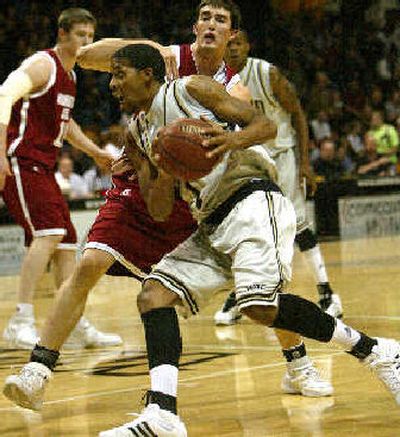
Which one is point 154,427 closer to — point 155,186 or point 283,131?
point 155,186

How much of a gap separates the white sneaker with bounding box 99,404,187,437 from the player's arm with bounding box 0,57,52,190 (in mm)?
2500

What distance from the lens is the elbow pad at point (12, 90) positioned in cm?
719

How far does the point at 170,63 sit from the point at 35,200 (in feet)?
7.40

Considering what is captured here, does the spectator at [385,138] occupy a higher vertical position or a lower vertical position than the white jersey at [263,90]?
lower

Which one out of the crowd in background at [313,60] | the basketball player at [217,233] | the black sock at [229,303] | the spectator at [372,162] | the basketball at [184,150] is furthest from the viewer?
the crowd in background at [313,60]

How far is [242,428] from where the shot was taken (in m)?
5.27

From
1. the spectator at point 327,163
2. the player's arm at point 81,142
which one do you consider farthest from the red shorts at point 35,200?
the spectator at point 327,163

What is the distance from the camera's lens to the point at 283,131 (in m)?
9.35

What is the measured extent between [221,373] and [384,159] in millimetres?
12712

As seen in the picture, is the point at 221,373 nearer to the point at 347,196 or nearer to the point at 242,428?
the point at 242,428

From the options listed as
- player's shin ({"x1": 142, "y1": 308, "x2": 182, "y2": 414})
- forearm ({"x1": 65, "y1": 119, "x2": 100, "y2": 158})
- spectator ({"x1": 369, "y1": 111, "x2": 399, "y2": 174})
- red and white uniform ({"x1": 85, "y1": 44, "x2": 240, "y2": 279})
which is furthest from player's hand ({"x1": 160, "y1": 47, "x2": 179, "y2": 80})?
spectator ({"x1": 369, "y1": 111, "x2": 399, "y2": 174})

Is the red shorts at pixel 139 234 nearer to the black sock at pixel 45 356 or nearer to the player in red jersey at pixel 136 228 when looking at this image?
the player in red jersey at pixel 136 228

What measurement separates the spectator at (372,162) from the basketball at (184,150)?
13.8 m

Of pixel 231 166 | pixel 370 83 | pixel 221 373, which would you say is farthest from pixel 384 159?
pixel 231 166
